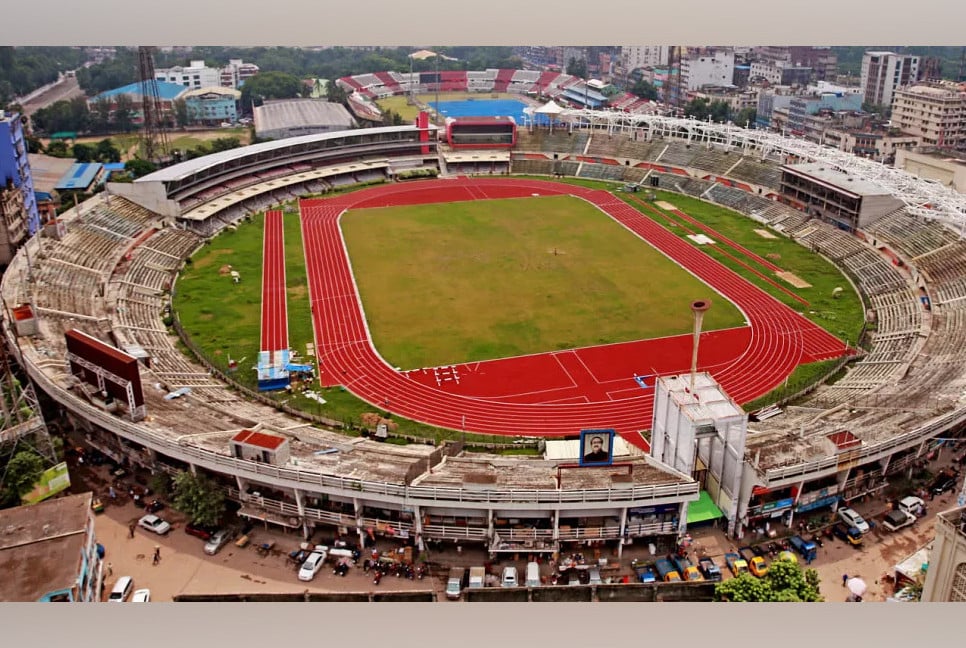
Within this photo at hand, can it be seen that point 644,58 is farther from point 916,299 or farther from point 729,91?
point 916,299

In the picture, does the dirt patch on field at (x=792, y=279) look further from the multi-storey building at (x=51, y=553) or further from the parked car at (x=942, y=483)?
the multi-storey building at (x=51, y=553)

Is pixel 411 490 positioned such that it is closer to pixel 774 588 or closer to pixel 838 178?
pixel 774 588

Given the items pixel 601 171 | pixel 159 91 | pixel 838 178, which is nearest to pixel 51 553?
pixel 838 178

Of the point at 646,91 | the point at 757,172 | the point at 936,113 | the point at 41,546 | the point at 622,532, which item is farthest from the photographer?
the point at 646,91

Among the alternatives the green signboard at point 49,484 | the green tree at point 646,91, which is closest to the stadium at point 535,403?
the green signboard at point 49,484

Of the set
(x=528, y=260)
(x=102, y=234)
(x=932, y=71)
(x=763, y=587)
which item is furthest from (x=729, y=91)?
(x=763, y=587)

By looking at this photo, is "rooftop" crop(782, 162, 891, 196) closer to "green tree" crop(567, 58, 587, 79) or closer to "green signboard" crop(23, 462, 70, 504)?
"green signboard" crop(23, 462, 70, 504)
